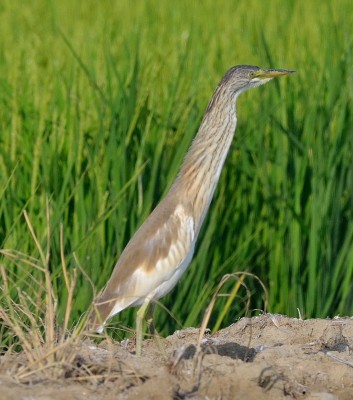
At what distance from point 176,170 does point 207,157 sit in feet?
3.27

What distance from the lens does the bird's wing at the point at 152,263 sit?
4555mm

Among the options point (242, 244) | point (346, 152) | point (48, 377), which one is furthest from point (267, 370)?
point (346, 152)

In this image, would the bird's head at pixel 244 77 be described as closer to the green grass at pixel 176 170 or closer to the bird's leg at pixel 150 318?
the green grass at pixel 176 170

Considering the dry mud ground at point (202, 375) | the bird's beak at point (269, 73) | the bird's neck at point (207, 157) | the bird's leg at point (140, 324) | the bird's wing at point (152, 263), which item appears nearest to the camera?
the dry mud ground at point (202, 375)

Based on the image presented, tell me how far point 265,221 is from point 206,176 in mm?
1310

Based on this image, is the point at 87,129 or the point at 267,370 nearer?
the point at 267,370

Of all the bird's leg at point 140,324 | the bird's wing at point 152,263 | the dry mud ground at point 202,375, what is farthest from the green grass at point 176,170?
the dry mud ground at point 202,375

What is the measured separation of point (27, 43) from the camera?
786cm

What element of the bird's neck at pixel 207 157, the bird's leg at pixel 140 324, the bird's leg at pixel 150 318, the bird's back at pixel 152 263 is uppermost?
the bird's neck at pixel 207 157

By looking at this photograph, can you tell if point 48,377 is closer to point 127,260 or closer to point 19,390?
point 19,390

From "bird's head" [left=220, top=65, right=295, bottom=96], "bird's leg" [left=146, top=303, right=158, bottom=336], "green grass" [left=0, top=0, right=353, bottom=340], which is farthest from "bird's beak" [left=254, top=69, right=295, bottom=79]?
"bird's leg" [left=146, top=303, right=158, bottom=336]

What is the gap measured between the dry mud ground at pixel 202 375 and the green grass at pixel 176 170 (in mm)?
1220

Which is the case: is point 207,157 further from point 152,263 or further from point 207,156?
point 152,263

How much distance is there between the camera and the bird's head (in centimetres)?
495
